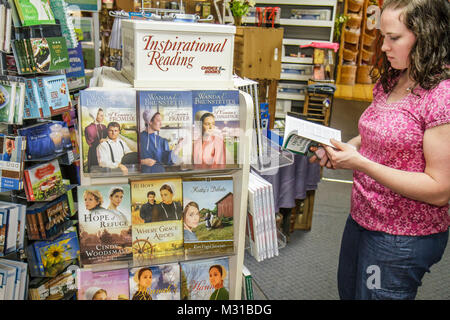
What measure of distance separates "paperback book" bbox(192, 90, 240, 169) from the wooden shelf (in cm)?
929

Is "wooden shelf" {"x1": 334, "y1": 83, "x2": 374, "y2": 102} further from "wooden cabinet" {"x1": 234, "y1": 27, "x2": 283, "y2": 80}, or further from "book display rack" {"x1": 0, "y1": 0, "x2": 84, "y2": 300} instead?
"book display rack" {"x1": 0, "y1": 0, "x2": 84, "y2": 300}

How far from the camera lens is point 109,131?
144 cm

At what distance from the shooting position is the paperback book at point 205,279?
165cm

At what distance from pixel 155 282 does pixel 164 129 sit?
628 mm

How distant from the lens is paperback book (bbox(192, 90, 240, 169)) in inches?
60.6

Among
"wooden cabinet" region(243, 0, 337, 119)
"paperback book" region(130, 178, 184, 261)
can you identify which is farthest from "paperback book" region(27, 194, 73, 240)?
"wooden cabinet" region(243, 0, 337, 119)

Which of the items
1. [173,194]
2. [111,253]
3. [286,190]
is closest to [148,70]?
[173,194]

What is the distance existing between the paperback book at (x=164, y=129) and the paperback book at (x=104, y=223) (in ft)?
0.54

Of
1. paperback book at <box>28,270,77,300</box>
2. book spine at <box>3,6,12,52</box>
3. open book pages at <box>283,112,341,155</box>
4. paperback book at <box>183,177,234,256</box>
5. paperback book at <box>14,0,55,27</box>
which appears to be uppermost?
paperback book at <box>14,0,55,27</box>

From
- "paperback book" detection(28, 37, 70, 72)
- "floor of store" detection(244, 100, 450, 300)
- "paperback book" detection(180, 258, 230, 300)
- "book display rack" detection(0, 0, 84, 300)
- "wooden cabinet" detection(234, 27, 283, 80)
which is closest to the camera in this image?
"paperback book" detection(180, 258, 230, 300)

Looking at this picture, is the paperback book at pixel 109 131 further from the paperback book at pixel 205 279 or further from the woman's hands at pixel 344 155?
the woman's hands at pixel 344 155

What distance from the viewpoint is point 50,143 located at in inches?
99.9

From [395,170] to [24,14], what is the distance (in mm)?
2068

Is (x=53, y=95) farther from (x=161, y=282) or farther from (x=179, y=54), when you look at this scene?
(x=161, y=282)
